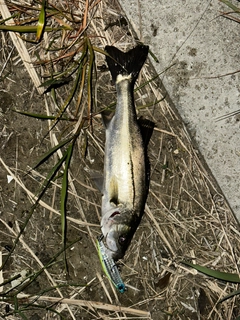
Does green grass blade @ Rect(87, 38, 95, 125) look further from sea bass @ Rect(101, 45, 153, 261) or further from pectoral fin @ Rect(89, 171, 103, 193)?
pectoral fin @ Rect(89, 171, 103, 193)

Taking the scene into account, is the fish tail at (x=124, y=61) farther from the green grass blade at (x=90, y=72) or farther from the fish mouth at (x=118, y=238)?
the fish mouth at (x=118, y=238)

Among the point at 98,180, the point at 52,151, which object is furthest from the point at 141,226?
the point at 52,151

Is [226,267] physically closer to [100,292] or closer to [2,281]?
[100,292]

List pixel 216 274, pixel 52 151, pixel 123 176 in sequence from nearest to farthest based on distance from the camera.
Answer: pixel 123 176, pixel 52 151, pixel 216 274

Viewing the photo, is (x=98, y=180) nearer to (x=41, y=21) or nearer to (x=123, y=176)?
(x=123, y=176)

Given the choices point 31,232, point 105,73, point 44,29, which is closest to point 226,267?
point 31,232

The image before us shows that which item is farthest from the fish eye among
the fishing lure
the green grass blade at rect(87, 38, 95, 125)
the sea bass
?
the green grass blade at rect(87, 38, 95, 125)

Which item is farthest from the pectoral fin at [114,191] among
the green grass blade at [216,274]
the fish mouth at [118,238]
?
the green grass blade at [216,274]
